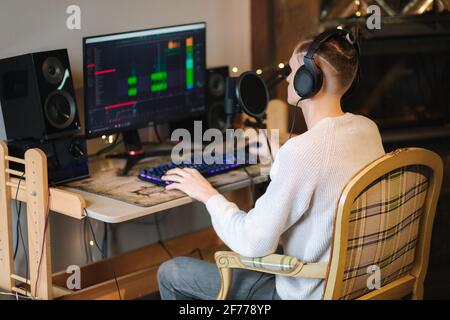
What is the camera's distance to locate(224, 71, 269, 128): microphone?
7.95 feet

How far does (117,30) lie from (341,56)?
1.17 meters

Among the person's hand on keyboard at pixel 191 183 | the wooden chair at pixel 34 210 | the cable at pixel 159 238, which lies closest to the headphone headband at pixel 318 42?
the person's hand on keyboard at pixel 191 183

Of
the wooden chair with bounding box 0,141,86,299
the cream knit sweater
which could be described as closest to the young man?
the cream knit sweater

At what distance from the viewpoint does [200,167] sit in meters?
2.47

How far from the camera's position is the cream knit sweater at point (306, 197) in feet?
5.95

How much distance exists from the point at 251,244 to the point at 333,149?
1.04 feet

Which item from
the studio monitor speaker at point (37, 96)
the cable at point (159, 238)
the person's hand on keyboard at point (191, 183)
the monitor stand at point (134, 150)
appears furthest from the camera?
the cable at point (159, 238)

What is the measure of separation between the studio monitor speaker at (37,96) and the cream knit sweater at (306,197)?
0.71m

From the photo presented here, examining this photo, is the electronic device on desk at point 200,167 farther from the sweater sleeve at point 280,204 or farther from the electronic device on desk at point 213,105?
the sweater sleeve at point 280,204

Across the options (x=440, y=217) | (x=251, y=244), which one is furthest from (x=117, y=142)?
(x=440, y=217)

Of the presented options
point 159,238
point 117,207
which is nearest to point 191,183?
point 117,207

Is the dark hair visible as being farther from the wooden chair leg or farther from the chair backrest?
the wooden chair leg

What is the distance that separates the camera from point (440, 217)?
11.1 feet

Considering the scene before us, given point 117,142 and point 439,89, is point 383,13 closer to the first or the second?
point 439,89
